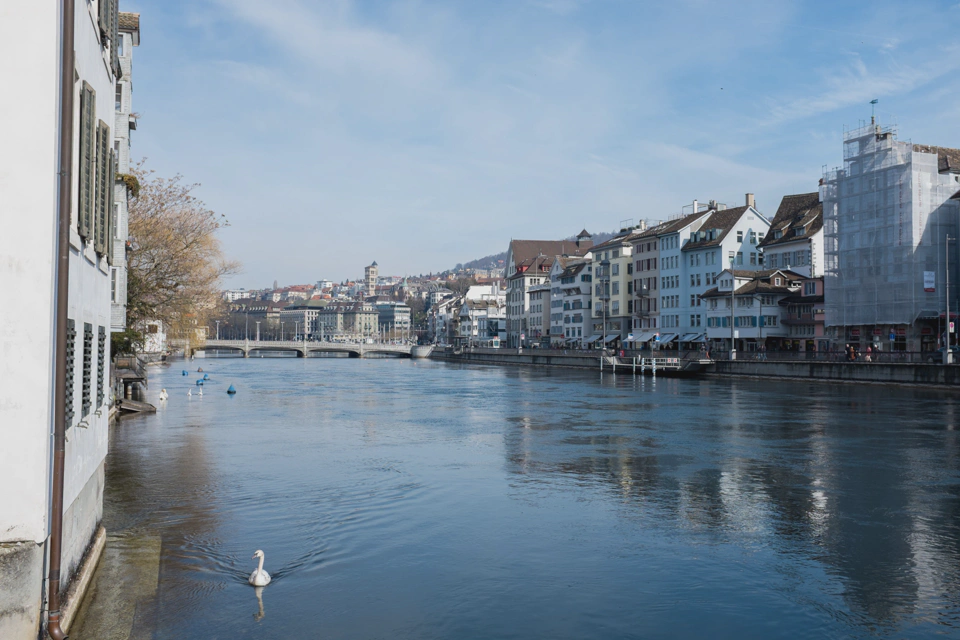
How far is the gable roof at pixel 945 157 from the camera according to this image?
204 ft

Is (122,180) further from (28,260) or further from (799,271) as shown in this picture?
(799,271)

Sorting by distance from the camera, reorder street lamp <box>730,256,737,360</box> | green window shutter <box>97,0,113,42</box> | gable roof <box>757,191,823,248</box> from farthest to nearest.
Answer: gable roof <box>757,191,823,248</box> → street lamp <box>730,256,737,360</box> → green window shutter <box>97,0,113,42</box>

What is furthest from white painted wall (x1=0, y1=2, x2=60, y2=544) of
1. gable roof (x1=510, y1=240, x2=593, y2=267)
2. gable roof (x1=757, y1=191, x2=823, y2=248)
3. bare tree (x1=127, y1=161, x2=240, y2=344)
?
gable roof (x1=510, y1=240, x2=593, y2=267)

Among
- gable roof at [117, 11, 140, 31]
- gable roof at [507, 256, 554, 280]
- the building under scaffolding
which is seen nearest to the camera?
gable roof at [117, 11, 140, 31]

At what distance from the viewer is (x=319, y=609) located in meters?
11.6

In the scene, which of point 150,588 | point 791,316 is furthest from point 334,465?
point 791,316

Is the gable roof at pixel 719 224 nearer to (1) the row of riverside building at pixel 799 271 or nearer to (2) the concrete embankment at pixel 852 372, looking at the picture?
(1) the row of riverside building at pixel 799 271

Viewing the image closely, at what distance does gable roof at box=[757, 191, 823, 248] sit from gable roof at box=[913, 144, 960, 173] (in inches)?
582

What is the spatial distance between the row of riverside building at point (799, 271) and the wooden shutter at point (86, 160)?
4847 cm

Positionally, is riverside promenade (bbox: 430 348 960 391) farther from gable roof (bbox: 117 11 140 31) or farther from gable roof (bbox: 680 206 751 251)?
gable roof (bbox: 117 11 140 31)

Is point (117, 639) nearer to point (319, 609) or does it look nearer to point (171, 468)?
point (319, 609)

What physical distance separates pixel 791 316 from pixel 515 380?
24.6 m

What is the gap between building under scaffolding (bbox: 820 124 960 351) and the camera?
59625 millimetres

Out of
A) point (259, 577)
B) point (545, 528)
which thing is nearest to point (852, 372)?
point (545, 528)
